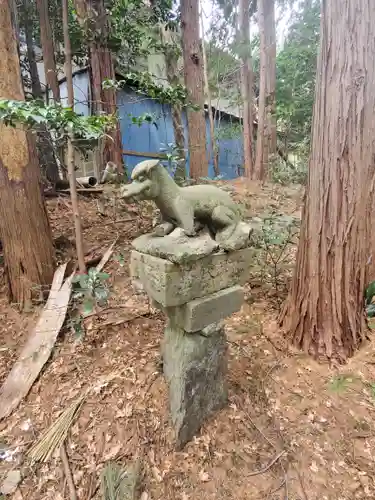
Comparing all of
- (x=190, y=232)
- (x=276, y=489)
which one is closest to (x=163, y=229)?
(x=190, y=232)

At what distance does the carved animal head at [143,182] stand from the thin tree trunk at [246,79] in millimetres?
6057

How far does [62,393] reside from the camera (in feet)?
7.30

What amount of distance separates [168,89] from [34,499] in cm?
329

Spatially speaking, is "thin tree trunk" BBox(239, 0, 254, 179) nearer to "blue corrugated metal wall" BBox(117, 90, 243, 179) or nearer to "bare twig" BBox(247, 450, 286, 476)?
"blue corrugated metal wall" BBox(117, 90, 243, 179)

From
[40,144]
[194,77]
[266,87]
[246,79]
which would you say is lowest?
[40,144]

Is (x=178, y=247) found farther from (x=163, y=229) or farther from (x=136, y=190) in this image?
(x=136, y=190)

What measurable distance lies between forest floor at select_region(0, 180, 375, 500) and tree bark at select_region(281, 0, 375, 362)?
273 mm

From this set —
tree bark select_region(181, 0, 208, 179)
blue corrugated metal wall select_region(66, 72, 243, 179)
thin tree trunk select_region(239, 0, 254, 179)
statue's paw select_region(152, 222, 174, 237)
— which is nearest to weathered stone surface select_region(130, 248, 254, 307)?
statue's paw select_region(152, 222, 174, 237)

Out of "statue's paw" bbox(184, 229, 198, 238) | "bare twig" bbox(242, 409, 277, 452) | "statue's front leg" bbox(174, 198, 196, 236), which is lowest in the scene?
"bare twig" bbox(242, 409, 277, 452)

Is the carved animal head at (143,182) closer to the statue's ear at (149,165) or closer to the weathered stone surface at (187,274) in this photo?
the statue's ear at (149,165)

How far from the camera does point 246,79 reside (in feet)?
24.0

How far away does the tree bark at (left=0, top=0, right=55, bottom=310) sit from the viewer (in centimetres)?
264

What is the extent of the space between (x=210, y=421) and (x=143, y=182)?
1.60 metres

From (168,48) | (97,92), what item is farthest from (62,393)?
(168,48)
